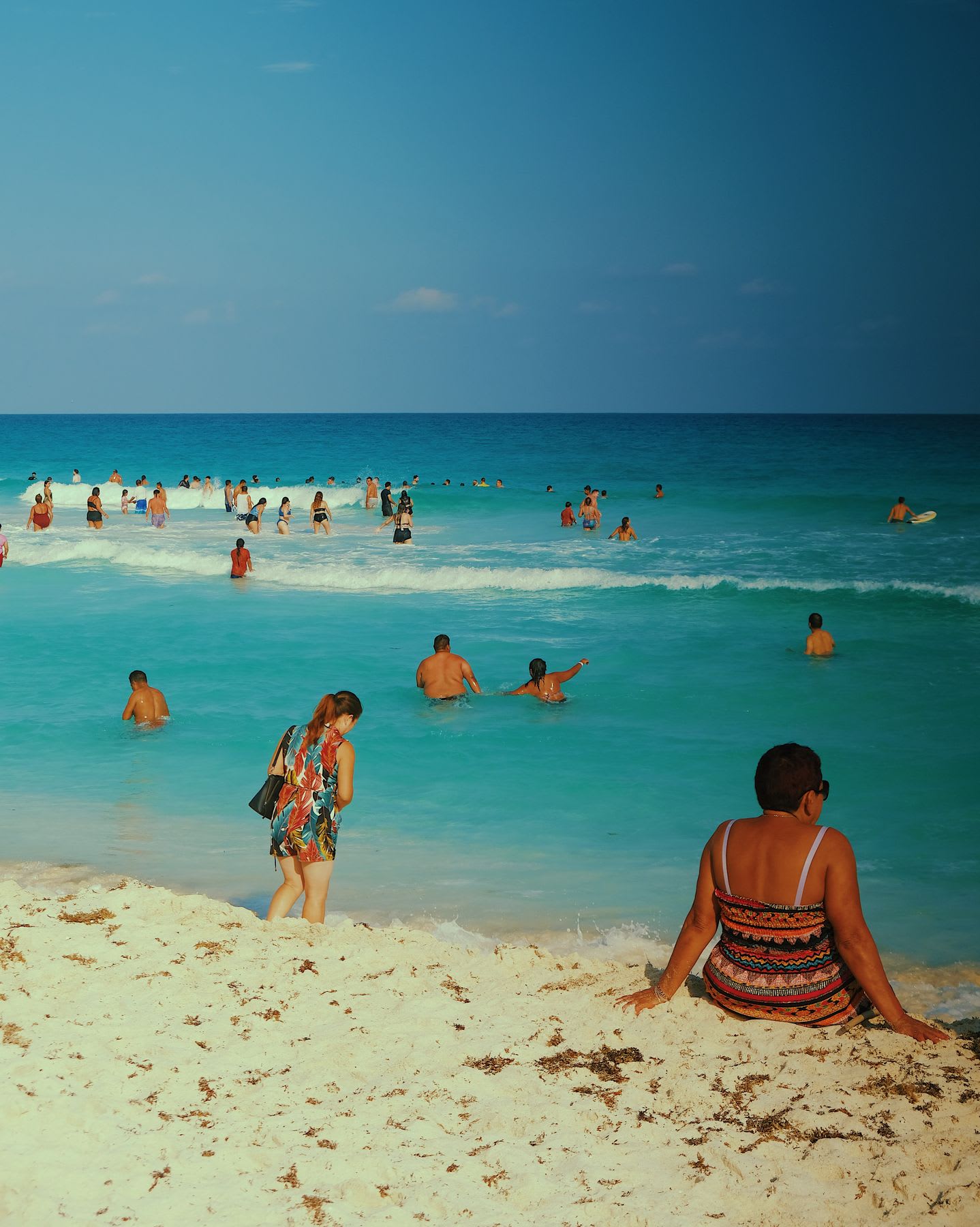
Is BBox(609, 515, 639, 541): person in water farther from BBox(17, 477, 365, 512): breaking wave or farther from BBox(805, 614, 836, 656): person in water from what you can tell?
BBox(17, 477, 365, 512): breaking wave

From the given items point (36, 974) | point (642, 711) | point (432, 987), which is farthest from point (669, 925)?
point (642, 711)

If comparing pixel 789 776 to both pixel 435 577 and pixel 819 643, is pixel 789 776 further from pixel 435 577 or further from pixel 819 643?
pixel 435 577

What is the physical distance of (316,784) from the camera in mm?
6219

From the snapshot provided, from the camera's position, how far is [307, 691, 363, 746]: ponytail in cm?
615

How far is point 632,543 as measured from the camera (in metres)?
31.2

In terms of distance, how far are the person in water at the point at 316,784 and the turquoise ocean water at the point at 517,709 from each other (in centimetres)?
174

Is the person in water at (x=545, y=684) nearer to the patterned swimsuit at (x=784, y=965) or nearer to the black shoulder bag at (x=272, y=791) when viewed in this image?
the black shoulder bag at (x=272, y=791)

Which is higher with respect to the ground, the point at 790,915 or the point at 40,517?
the point at 40,517

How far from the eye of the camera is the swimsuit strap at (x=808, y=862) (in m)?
4.28

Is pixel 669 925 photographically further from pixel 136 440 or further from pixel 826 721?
pixel 136 440

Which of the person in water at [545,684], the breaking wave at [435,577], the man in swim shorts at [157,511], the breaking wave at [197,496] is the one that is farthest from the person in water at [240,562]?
the breaking wave at [197,496]

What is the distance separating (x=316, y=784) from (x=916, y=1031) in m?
3.30

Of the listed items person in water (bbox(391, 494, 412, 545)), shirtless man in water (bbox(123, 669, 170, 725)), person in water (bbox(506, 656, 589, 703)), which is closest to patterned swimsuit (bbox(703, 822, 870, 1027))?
person in water (bbox(506, 656, 589, 703))

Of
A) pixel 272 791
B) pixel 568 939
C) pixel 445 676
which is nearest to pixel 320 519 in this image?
pixel 445 676
